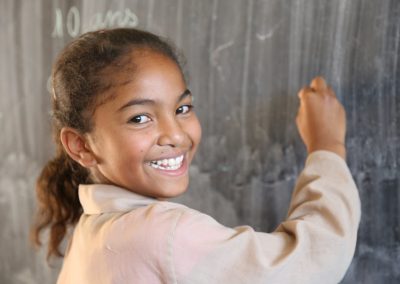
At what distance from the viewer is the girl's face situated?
0.76 metres

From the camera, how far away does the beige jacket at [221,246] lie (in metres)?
0.70

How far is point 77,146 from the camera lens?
2.77ft

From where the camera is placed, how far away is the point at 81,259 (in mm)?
816

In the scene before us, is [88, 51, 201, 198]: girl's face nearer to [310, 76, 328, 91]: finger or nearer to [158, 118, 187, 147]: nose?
[158, 118, 187, 147]: nose

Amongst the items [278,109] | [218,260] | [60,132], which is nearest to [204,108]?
[278,109]

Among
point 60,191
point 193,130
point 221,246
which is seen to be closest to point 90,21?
point 60,191

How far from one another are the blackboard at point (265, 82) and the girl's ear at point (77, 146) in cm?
28

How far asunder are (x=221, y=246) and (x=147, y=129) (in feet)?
0.61

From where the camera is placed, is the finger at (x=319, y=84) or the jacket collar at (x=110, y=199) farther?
the finger at (x=319, y=84)

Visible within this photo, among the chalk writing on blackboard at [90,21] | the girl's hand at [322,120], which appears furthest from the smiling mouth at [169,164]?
the chalk writing on blackboard at [90,21]

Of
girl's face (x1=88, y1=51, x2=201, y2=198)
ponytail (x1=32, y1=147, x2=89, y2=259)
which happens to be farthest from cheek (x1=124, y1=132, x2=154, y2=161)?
ponytail (x1=32, y1=147, x2=89, y2=259)

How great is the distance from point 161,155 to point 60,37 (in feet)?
1.82

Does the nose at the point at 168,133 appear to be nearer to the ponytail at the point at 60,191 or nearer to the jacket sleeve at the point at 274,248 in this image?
the jacket sleeve at the point at 274,248

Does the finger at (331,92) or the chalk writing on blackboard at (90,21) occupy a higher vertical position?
the chalk writing on blackboard at (90,21)
